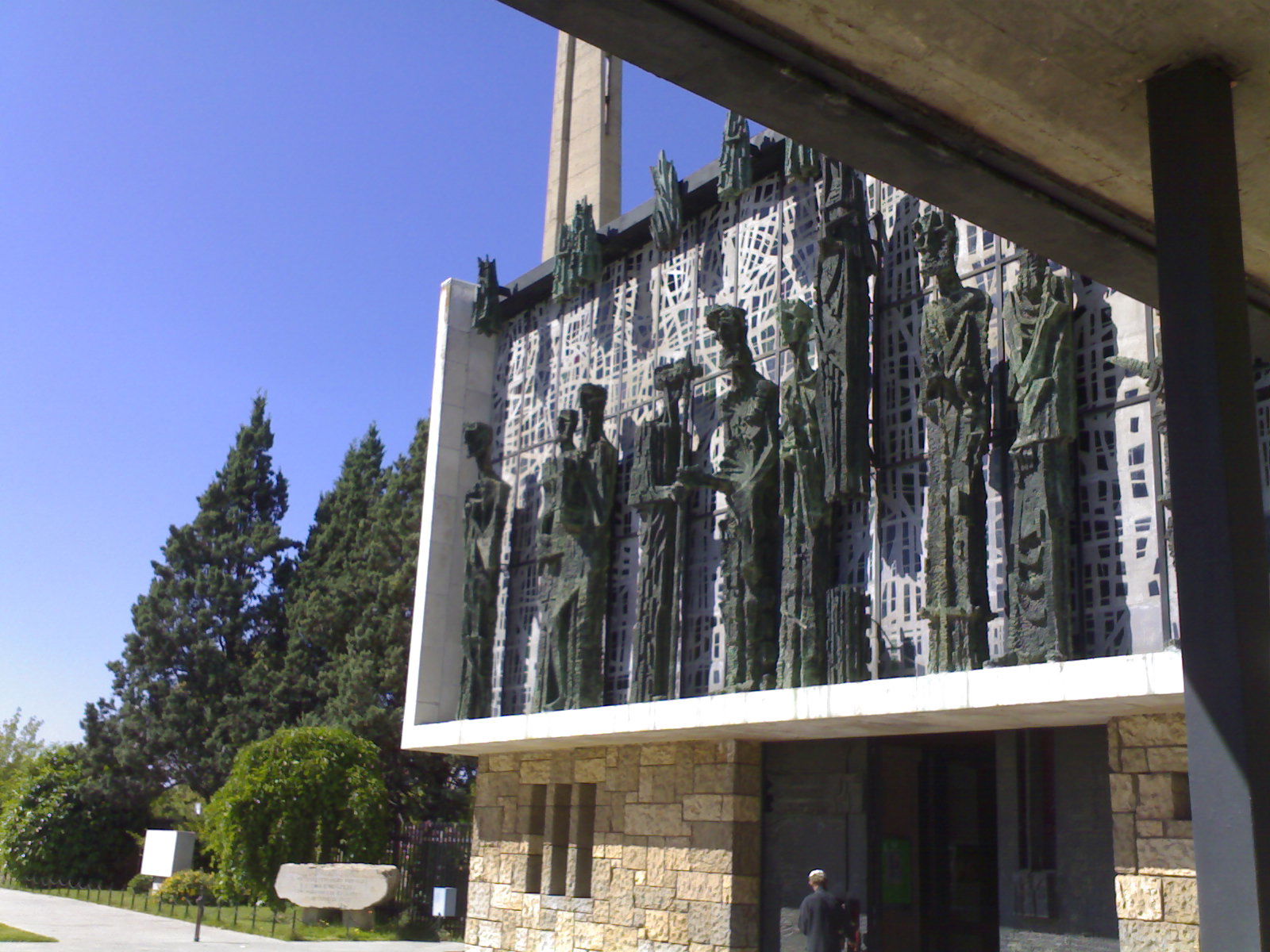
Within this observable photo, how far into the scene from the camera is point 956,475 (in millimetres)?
9438

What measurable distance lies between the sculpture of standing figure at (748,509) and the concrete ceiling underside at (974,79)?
6.98m

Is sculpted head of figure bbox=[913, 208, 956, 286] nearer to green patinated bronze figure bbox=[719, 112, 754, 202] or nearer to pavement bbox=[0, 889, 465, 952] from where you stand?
green patinated bronze figure bbox=[719, 112, 754, 202]

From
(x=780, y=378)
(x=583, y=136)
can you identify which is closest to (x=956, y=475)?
(x=780, y=378)

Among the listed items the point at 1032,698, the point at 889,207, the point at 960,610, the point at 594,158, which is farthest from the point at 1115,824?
the point at 594,158

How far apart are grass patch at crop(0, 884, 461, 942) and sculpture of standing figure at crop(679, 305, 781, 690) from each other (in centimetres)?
1018

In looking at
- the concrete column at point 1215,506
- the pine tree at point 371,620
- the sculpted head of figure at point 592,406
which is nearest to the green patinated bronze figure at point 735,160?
the sculpted head of figure at point 592,406

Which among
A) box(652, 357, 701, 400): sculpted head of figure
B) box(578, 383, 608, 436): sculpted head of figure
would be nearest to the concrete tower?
box(578, 383, 608, 436): sculpted head of figure

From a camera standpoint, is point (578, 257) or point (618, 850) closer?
point (618, 850)

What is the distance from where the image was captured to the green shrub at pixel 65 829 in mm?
29531

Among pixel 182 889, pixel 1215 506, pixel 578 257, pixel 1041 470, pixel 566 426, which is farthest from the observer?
pixel 182 889

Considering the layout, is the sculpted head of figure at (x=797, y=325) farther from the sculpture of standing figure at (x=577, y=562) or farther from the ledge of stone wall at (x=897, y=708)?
the ledge of stone wall at (x=897, y=708)

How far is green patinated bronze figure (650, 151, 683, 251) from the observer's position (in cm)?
1348

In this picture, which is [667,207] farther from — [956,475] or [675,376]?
[956,475]

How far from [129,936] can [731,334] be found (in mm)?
12666
